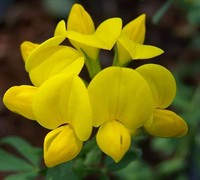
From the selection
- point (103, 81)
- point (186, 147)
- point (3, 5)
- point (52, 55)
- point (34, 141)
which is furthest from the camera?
point (3, 5)

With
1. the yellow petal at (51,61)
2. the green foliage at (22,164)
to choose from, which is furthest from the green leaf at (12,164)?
the yellow petal at (51,61)

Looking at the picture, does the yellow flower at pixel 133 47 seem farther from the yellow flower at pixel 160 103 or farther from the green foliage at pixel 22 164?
the green foliage at pixel 22 164

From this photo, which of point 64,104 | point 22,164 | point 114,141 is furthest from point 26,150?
point 114,141

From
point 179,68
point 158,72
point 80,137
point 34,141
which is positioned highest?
point 158,72

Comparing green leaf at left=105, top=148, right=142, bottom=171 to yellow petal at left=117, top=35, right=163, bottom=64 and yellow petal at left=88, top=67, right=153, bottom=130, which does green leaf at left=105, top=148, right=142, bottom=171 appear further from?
yellow petal at left=117, top=35, right=163, bottom=64

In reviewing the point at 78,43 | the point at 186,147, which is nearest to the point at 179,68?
the point at 186,147

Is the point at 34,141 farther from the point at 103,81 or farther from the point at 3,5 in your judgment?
the point at 103,81

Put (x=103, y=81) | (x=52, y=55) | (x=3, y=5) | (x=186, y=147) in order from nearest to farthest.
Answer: (x=103, y=81) < (x=52, y=55) < (x=186, y=147) < (x=3, y=5)
